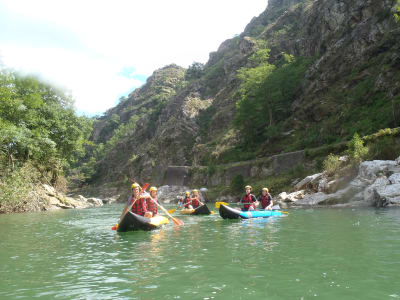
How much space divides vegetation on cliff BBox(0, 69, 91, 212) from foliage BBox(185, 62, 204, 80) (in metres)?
74.1

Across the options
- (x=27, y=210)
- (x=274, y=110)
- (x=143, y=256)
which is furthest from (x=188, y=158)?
(x=143, y=256)

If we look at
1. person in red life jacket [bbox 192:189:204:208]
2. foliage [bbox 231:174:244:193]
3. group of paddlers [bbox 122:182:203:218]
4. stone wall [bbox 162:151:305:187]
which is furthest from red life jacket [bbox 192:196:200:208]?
foliage [bbox 231:174:244:193]

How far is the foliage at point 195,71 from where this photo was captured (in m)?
103

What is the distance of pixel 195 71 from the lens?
104438 millimetres

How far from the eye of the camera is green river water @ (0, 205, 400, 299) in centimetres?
450

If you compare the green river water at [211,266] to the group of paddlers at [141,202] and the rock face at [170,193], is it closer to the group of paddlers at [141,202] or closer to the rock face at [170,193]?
the group of paddlers at [141,202]

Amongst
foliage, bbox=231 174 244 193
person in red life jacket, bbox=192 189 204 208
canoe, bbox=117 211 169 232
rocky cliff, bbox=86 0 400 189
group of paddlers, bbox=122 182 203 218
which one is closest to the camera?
canoe, bbox=117 211 169 232

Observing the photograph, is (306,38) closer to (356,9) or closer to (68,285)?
(356,9)

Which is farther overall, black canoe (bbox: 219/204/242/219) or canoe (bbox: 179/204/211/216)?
canoe (bbox: 179/204/211/216)

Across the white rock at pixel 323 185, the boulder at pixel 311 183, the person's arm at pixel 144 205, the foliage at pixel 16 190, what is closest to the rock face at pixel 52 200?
the foliage at pixel 16 190

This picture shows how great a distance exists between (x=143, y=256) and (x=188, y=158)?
51.3 m

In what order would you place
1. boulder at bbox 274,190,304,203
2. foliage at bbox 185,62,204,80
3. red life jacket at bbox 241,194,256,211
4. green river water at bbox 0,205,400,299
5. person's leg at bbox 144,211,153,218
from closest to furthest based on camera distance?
green river water at bbox 0,205,400,299 < person's leg at bbox 144,211,153,218 < red life jacket at bbox 241,194,256,211 < boulder at bbox 274,190,304,203 < foliage at bbox 185,62,204,80

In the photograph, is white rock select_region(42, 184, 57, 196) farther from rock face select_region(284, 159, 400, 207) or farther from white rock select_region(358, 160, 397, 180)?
white rock select_region(358, 160, 397, 180)

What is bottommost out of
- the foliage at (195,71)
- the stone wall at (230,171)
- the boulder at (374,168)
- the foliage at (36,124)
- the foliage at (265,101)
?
the boulder at (374,168)
